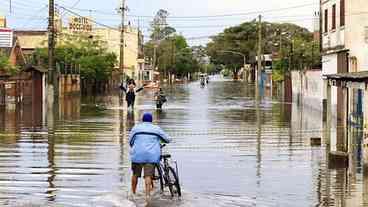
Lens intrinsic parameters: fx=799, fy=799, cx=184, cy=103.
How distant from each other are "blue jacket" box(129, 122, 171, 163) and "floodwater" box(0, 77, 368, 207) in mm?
709

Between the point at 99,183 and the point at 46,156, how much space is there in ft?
17.2

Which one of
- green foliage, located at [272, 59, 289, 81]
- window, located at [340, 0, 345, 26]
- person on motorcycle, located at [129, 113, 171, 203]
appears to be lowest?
person on motorcycle, located at [129, 113, 171, 203]

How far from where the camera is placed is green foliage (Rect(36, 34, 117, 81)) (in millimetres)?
76688

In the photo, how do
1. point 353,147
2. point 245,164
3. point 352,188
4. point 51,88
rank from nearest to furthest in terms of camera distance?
1. point 352,188
2. point 245,164
3. point 353,147
4. point 51,88

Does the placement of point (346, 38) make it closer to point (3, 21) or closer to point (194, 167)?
point (194, 167)

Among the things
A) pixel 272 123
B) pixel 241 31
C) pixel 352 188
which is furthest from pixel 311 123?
pixel 241 31

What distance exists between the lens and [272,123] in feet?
113

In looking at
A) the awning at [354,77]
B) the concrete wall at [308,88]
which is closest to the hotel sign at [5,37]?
the concrete wall at [308,88]

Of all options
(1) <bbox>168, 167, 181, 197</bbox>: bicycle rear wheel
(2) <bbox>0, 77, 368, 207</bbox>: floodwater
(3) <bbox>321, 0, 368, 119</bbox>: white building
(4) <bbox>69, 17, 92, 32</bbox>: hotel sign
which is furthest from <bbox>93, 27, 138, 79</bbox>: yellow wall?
(1) <bbox>168, 167, 181, 197</bbox>: bicycle rear wheel

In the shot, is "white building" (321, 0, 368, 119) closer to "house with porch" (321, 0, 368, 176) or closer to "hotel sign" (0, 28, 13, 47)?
"house with porch" (321, 0, 368, 176)

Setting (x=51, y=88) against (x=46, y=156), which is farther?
(x=51, y=88)

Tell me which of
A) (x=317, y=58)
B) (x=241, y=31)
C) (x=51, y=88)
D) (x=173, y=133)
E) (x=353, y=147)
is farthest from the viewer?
(x=241, y=31)

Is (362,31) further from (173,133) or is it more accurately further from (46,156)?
(46,156)

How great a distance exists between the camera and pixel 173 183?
44.5ft
